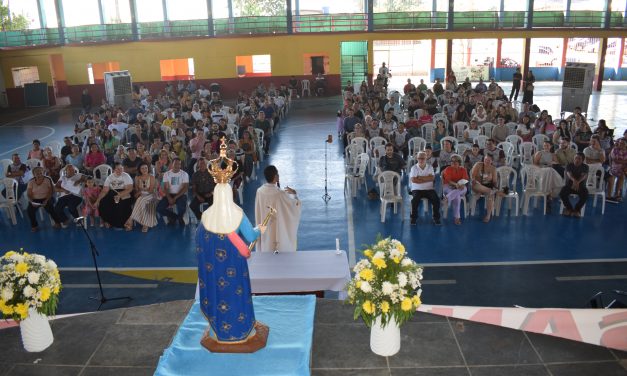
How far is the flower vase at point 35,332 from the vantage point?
4.84 m

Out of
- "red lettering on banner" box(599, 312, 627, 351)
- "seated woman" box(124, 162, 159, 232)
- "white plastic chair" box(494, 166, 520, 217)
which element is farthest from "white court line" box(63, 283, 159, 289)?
"white plastic chair" box(494, 166, 520, 217)

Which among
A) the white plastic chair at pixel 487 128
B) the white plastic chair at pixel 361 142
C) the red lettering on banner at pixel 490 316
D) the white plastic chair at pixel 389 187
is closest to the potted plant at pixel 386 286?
the red lettering on banner at pixel 490 316

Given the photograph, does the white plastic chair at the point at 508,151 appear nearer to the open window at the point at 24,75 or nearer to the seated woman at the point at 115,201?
the seated woman at the point at 115,201

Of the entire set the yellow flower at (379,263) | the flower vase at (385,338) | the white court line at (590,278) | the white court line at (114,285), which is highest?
the yellow flower at (379,263)

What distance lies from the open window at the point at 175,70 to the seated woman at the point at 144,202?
2205cm

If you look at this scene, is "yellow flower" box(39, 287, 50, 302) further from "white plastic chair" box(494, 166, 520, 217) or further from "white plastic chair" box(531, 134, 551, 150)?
"white plastic chair" box(531, 134, 551, 150)

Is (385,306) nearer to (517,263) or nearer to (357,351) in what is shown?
(357,351)

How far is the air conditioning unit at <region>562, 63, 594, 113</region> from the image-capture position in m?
19.5

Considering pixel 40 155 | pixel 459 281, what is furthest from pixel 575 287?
pixel 40 155

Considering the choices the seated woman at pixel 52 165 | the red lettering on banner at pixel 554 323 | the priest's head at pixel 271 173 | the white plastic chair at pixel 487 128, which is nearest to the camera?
the red lettering on banner at pixel 554 323

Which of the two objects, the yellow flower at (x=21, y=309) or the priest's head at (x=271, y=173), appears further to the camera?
the priest's head at (x=271, y=173)

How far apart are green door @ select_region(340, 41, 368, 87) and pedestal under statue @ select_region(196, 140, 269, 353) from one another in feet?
82.1

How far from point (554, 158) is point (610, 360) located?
730 cm

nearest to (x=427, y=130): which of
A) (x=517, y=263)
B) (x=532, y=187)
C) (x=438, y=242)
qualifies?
(x=532, y=187)
